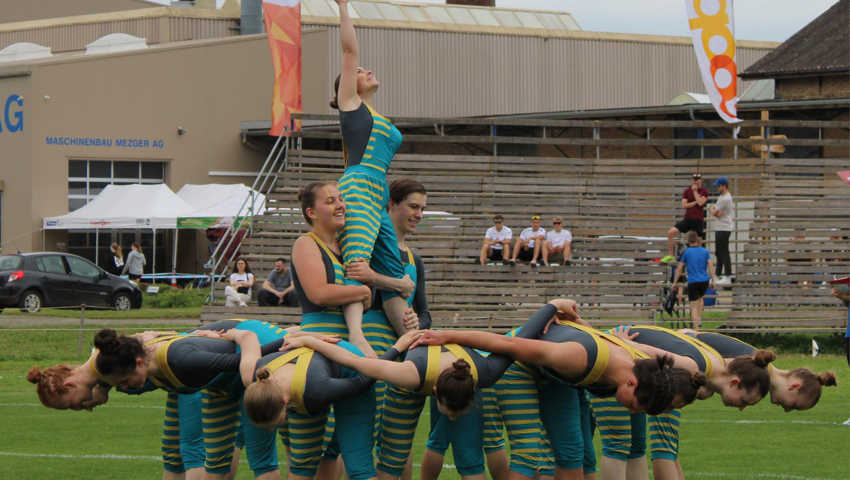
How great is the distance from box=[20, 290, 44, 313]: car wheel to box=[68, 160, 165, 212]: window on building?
11598 mm

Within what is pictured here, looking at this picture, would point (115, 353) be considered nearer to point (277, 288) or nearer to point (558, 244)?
point (277, 288)

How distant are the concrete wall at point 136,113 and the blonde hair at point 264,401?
30009 millimetres

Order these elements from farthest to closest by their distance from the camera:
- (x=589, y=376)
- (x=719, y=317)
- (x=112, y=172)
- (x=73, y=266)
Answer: (x=112, y=172), (x=73, y=266), (x=719, y=317), (x=589, y=376)

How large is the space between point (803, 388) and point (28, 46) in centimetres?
3550

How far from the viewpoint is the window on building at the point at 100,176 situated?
34.0m

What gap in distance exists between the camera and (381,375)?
5367 mm

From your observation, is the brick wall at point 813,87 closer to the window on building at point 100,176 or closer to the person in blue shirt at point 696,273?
the person in blue shirt at point 696,273

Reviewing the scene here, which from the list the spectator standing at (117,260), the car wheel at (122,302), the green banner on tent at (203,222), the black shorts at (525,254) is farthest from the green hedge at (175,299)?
the black shorts at (525,254)

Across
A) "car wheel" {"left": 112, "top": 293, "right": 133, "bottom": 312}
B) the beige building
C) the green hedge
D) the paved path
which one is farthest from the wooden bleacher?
the beige building

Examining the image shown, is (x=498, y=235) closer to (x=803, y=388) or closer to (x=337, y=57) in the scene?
(x=803, y=388)

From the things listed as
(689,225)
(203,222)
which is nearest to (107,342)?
(689,225)

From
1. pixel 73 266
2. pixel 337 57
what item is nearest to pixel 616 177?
pixel 73 266

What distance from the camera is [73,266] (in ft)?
78.2

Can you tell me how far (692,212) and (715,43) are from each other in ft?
10.1
